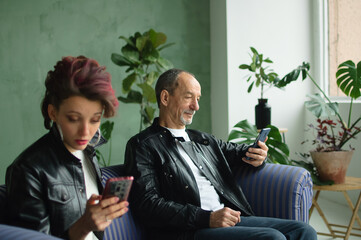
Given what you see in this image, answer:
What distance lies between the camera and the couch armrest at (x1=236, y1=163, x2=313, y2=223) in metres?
1.92

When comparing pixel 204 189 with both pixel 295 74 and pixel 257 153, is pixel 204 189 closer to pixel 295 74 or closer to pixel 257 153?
pixel 257 153

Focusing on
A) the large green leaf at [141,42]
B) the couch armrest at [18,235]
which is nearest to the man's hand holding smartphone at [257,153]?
the couch armrest at [18,235]

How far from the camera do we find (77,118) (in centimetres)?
124

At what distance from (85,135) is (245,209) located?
3.30ft

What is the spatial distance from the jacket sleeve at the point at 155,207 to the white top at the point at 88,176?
0.98 ft

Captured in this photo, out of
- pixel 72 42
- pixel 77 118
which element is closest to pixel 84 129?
pixel 77 118

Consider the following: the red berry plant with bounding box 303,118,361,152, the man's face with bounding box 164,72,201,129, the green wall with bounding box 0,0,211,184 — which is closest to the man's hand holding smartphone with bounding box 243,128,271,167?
the man's face with bounding box 164,72,201,129

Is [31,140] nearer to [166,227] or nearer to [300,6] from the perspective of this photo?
[166,227]

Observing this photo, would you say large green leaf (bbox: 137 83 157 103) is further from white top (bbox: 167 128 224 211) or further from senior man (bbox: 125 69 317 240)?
white top (bbox: 167 128 224 211)

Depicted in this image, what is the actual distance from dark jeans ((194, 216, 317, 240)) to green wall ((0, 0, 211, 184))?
2.48 metres

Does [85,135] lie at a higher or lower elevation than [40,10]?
lower

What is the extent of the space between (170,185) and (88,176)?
468mm

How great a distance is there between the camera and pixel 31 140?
375cm

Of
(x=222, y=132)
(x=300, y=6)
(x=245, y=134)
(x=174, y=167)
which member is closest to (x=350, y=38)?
(x=300, y=6)
